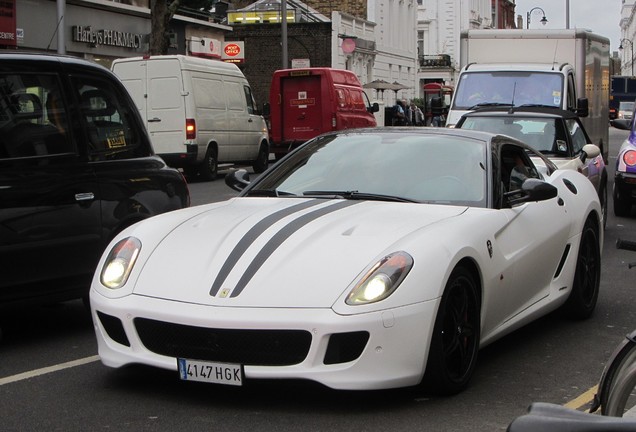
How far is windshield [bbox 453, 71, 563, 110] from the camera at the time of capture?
18.4 metres

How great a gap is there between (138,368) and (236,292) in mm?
914

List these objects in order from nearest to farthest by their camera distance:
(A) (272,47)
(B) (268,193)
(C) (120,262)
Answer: (C) (120,262) < (B) (268,193) < (A) (272,47)

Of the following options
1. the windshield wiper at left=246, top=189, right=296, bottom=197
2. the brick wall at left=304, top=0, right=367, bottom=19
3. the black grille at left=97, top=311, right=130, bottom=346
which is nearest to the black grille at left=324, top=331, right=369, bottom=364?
the black grille at left=97, top=311, right=130, bottom=346

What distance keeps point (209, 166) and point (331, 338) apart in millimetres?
20494

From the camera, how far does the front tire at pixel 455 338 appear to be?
536 centimetres

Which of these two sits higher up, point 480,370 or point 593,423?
point 593,423

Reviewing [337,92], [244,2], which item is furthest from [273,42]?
[337,92]

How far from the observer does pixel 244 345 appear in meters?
5.10

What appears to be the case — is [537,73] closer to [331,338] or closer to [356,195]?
[356,195]

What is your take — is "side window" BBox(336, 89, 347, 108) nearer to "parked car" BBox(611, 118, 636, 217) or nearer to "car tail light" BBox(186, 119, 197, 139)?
"car tail light" BBox(186, 119, 197, 139)

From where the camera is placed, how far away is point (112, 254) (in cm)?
589

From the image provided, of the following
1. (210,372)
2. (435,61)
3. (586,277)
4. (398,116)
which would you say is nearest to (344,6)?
(398,116)

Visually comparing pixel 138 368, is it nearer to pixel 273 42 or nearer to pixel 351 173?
pixel 351 173

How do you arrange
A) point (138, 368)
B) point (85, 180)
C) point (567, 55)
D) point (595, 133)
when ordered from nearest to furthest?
point (138, 368)
point (85, 180)
point (567, 55)
point (595, 133)
